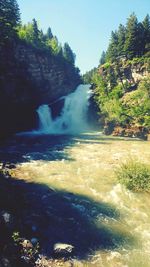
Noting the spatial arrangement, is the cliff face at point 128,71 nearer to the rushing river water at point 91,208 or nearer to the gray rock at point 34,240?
the rushing river water at point 91,208

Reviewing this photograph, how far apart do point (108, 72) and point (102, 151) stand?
33.9 metres

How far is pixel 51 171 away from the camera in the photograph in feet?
73.5

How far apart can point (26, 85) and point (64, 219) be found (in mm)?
42165

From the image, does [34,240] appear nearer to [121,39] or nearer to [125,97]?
[125,97]

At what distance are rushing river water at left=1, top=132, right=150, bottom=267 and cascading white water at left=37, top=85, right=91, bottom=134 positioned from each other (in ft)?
87.0

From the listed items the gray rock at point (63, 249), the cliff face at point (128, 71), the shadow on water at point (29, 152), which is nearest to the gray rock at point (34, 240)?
the gray rock at point (63, 249)

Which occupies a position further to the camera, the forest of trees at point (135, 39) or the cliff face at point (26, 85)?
the forest of trees at point (135, 39)

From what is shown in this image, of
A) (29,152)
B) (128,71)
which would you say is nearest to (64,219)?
(29,152)

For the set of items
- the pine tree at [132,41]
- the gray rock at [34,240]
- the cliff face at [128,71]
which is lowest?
the gray rock at [34,240]

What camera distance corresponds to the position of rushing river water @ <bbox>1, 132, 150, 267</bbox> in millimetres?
11195

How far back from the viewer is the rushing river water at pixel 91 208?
1120cm

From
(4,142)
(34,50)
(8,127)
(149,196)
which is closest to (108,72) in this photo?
(34,50)

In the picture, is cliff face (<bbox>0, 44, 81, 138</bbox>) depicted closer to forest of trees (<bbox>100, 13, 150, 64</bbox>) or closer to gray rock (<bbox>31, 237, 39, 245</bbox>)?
forest of trees (<bbox>100, 13, 150, 64</bbox>)

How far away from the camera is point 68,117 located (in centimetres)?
6050
